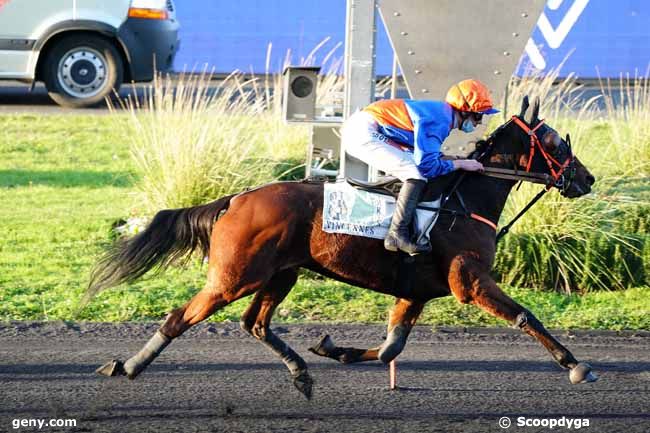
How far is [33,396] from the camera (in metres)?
5.79

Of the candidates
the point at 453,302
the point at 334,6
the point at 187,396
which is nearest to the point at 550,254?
the point at 453,302

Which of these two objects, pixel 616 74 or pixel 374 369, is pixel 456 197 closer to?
pixel 374 369

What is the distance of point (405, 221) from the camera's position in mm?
5742

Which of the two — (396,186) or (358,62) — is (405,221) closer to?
(396,186)

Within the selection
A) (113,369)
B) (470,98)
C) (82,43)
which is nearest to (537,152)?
(470,98)

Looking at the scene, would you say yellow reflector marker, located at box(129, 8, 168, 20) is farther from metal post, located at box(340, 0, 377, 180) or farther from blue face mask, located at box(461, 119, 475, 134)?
blue face mask, located at box(461, 119, 475, 134)

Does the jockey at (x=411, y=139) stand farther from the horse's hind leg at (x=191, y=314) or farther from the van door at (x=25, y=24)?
the van door at (x=25, y=24)

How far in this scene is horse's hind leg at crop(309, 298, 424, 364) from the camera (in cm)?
602

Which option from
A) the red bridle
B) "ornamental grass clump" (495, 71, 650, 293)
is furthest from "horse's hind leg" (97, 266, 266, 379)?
"ornamental grass clump" (495, 71, 650, 293)

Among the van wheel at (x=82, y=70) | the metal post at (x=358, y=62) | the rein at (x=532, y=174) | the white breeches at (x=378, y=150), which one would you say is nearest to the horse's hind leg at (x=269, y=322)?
the white breeches at (x=378, y=150)

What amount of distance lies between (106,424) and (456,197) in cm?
230

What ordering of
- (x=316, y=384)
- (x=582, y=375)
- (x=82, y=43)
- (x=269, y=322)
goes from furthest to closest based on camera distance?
(x=82, y=43) < (x=316, y=384) < (x=269, y=322) < (x=582, y=375)

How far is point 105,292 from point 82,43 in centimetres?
676

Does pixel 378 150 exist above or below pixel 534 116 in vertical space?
below
